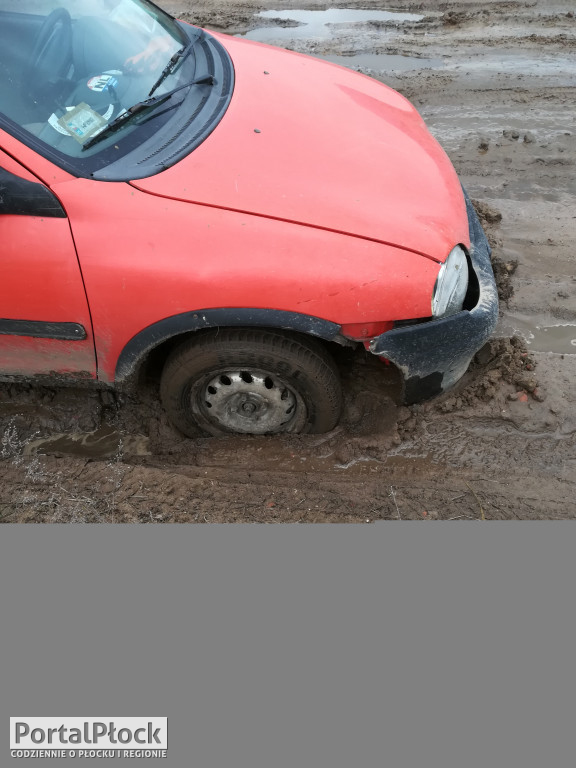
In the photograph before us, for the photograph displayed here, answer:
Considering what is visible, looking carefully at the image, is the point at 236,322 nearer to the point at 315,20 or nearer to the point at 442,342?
the point at 442,342

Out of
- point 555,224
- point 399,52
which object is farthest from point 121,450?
point 399,52

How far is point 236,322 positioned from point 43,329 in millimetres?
857

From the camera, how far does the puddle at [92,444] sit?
3.33 metres

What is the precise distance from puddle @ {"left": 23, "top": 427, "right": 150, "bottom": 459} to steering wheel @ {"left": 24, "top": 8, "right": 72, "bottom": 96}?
66.9 inches

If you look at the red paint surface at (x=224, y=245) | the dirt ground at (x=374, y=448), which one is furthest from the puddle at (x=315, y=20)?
the red paint surface at (x=224, y=245)

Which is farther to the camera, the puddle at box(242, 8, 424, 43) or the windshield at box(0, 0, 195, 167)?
the puddle at box(242, 8, 424, 43)

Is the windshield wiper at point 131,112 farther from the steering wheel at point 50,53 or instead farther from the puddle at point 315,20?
the puddle at point 315,20

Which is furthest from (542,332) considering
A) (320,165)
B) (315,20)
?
(315,20)

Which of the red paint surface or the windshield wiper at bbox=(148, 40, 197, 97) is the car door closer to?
the red paint surface

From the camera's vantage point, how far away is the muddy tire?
8.90 feet

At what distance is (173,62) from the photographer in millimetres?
3027

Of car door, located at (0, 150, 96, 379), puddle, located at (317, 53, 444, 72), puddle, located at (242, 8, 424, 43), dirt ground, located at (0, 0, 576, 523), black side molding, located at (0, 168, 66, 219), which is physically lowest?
dirt ground, located at (0, 0, 576, 523)

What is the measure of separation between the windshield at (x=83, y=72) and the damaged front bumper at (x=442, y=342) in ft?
4.70

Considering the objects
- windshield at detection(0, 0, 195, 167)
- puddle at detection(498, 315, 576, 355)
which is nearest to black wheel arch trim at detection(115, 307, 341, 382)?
windshield at detection(0, 0, 195, 167)
